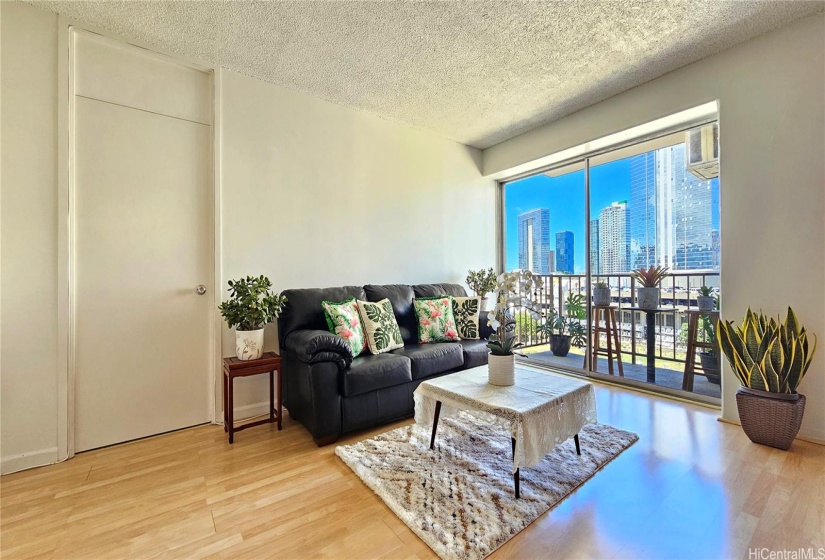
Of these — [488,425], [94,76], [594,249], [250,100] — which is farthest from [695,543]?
[94,76]

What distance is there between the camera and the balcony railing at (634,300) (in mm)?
3152

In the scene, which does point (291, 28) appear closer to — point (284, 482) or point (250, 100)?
point (250, 100)

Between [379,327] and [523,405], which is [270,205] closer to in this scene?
[379,327]

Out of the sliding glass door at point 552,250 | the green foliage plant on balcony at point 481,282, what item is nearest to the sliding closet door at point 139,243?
the green foliage plant on balcony at point 481,282

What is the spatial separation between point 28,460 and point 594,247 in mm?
4685

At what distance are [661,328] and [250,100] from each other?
13.5ft

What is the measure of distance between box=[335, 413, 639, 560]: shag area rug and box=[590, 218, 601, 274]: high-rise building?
72.1 inches

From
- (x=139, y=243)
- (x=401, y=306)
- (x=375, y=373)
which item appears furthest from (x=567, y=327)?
(x=139, y=243)

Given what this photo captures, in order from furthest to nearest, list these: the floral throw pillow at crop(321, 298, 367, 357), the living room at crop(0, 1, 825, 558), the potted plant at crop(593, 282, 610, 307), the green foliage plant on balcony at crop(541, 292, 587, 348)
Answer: the green foliage plant on balcony at crop(541, 292, 587, 348)
the potted plant at crop(593, 282, 610, 307)
the floral throw pillow at crop(321, 298, 367, 357)
the living room at crop(0, 1, 825, 558)

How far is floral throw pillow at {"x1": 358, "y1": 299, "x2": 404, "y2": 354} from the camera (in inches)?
108

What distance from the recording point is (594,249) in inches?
149

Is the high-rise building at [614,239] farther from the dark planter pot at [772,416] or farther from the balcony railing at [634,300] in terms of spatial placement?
the dark planter pot at [772,416]

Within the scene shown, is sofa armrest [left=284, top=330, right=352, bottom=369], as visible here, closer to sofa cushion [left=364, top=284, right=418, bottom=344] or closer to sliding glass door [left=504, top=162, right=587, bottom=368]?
sofa cushion [left=364, top=284, right=418, bottom=344]

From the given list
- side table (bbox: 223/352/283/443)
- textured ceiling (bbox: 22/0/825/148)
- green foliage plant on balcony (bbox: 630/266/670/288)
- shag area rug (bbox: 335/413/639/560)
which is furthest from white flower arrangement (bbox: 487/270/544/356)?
green foliage plant on balcony (bbox: 630/266/670/288)
